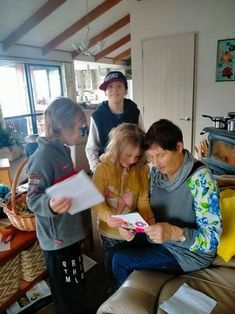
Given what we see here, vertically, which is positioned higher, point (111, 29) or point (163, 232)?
point (111, 29)

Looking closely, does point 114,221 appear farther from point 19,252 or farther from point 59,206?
point 19,252

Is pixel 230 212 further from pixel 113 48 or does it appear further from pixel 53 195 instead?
pixel 113 48

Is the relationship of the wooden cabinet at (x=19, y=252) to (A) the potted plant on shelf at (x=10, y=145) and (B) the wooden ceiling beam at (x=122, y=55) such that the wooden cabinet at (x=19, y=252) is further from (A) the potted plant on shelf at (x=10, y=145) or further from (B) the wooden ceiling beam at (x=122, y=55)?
(B) the wooden ceiling beam at (x=122, y=55)

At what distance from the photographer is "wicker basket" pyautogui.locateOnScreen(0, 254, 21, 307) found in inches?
52.6

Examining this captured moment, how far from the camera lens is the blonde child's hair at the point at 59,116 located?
3.53 ft

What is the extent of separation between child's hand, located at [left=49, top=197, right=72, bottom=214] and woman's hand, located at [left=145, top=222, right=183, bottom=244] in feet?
1.19

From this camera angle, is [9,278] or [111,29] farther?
[111,29]

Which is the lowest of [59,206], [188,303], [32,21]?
[188,303]

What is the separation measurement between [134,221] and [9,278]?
83 centimetres

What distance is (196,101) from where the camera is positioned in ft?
11.5

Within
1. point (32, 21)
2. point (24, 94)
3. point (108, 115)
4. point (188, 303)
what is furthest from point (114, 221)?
point (24, 94)

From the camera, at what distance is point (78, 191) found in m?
0.95

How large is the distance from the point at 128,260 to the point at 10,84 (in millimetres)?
5725

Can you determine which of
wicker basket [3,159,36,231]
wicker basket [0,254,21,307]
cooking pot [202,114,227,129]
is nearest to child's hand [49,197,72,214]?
wicker basket [3,159,36,231]
